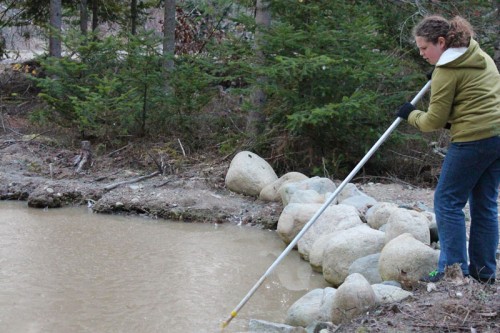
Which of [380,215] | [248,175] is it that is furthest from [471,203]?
[248,175]

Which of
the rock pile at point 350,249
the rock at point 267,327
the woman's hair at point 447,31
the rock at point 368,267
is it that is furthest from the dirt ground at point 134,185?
the woman's hair at point 447,31

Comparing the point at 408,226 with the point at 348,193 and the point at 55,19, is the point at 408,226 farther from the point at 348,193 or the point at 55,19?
the point at 55,19

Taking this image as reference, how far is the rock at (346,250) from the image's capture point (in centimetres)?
477

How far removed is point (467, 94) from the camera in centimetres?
357

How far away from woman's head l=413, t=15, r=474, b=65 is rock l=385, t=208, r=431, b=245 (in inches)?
57.8

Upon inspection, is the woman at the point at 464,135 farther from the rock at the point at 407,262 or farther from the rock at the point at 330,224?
the rock at the point at 330,224

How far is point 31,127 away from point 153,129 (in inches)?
98.0

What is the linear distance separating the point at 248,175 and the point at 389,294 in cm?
391

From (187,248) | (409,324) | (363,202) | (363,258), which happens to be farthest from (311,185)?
(409,324)

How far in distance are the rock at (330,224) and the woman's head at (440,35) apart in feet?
7.03

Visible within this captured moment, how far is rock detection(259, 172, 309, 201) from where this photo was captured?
7.12 metres

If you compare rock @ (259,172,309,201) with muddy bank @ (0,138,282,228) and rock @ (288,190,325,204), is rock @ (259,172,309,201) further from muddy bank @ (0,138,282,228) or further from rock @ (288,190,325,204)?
rock @ (288,190,325,204)

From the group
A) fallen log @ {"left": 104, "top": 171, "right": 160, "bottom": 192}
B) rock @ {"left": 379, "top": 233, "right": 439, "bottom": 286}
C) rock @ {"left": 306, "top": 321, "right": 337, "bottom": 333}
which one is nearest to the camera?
rock @ {"left": 306, "top": 321, "right": 337, "bottom": 333}

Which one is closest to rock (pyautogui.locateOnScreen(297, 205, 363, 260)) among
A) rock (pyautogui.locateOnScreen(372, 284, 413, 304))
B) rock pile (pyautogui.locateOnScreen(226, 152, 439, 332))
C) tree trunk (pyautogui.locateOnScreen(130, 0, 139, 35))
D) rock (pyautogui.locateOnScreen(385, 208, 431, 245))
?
rock pile (pyautogui.locateOnScreen(226, 152, 439, 332))
